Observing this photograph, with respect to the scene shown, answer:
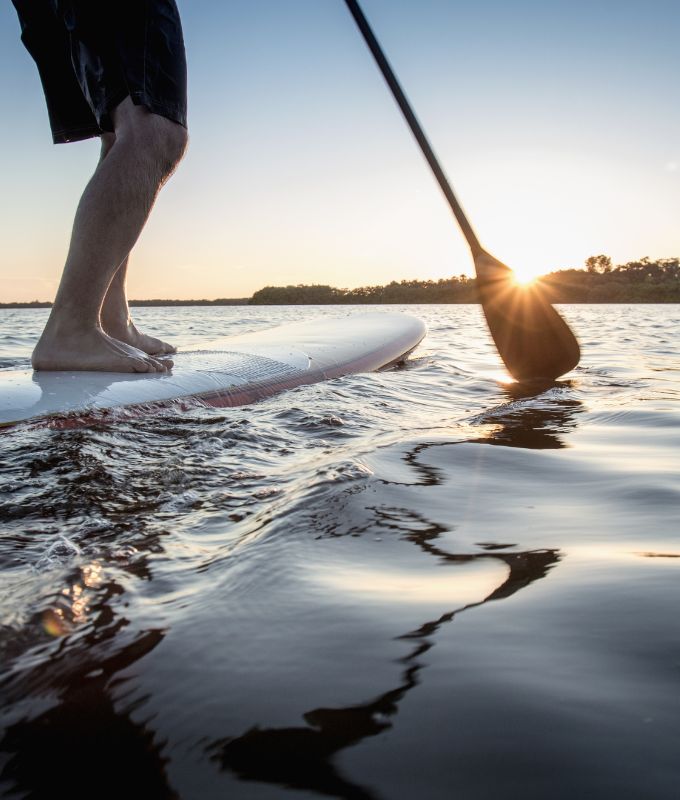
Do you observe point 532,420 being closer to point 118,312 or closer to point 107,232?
point 107,232

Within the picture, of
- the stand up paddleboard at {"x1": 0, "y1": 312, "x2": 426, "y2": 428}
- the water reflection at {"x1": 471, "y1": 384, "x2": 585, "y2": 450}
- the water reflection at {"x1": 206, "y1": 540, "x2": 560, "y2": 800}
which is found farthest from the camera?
the stand up paddleboard at {"x1": 0, "y1": 312, "x2": 426, "y2": 428}

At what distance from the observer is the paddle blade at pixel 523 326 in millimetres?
2953

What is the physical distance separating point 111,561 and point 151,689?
1.13ft

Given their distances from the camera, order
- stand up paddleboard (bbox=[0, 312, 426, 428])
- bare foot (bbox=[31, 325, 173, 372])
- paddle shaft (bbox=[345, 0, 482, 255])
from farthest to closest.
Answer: paddle shaft (bbox=[345, 0, 482, 255]), bare foot (bbox=[31, 325, 173, 372]), stand up paddleboard (bbox=[0, 312, 426, 428])

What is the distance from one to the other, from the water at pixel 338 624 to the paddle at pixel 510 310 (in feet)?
4.82

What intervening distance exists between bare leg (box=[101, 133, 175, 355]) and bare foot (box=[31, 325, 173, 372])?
423mm

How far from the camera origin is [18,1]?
2443mm

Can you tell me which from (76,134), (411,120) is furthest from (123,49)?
(411,120)

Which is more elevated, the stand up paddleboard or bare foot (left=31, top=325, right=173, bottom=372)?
bare foot (left=31, top=325, right=173, bottom=372)

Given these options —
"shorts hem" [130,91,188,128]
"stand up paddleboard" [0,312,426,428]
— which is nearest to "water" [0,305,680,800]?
"stand up paddleboard" [0,312,426,428]

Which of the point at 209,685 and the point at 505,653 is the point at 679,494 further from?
the point at 209,685

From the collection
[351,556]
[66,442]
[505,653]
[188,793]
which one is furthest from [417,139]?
[188,793]

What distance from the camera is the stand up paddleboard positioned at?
1860 mm

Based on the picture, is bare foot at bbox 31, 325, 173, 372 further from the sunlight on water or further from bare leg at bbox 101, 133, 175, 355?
the sunlight on water
